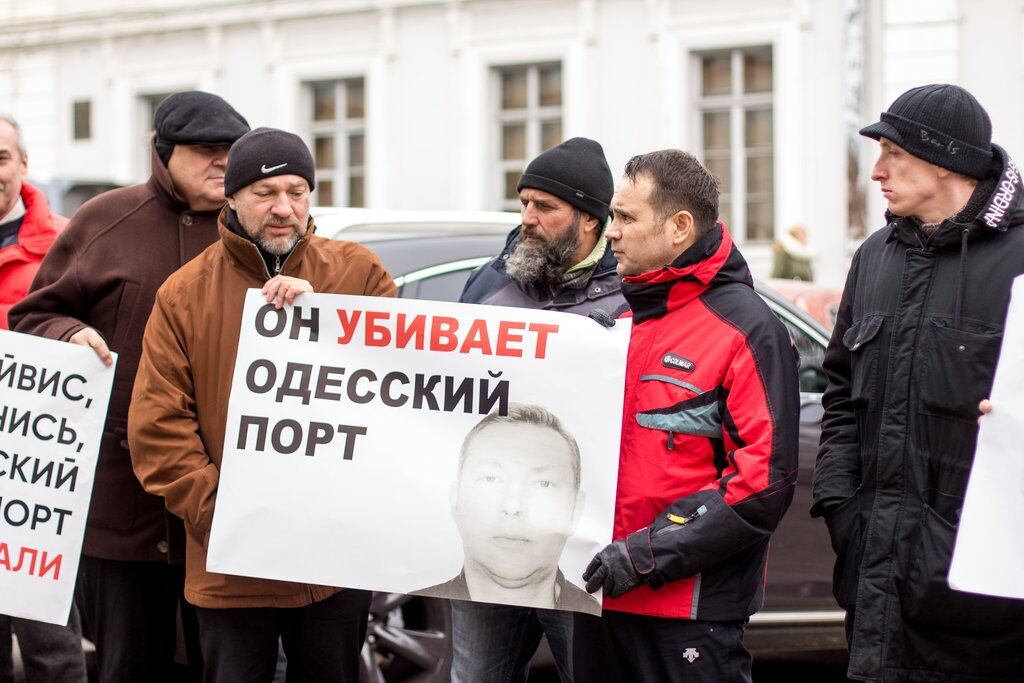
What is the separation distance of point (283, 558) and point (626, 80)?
1357cm

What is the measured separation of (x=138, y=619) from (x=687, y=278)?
Answer: 5.93 feet

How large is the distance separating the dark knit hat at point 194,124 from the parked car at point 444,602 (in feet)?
2.84

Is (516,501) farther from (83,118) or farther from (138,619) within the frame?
(83,118)

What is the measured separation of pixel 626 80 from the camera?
16.2 meters

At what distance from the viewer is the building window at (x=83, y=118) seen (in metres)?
19.6

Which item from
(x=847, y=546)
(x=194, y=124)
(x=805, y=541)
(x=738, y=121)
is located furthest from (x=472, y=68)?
(x=847, y=546)

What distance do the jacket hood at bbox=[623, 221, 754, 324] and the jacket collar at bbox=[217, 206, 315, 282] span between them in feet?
2.90

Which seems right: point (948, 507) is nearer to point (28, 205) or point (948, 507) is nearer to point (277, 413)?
point (277, 413)

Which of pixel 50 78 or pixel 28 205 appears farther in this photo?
pixel 50 78

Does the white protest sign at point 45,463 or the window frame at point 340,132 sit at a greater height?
the window frame at point 340,132

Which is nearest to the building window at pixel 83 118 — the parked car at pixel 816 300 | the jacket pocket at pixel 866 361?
the parked car at pixel 816 300

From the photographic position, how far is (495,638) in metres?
3.46

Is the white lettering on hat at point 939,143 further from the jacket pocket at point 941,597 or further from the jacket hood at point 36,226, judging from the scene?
the jacket hood at point 36,226

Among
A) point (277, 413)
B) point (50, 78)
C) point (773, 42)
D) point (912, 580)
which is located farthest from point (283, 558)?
point (50, 78)
